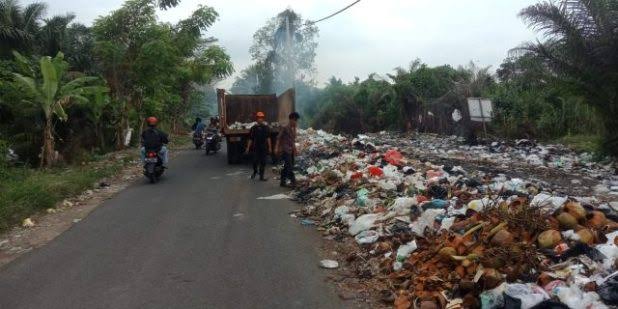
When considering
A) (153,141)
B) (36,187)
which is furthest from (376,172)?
(36,187)

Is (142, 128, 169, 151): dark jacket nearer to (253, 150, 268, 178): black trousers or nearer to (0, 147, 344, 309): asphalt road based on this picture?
(253, 150, 268, 178): black trousers

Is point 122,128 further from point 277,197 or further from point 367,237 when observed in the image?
point 367,237

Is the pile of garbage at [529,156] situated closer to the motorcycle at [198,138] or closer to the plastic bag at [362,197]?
the plastic bag at [362,197]

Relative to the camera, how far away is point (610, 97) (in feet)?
42.6

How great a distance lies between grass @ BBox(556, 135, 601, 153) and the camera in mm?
15938

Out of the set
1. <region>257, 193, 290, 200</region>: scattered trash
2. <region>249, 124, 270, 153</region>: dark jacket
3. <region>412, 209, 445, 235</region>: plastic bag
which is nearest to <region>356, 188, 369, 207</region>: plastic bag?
<region>412, 209, 445, 235</region>: plastic bag

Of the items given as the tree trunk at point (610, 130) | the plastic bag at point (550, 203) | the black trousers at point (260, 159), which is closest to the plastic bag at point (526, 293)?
the plastic bag at point (550, 203)

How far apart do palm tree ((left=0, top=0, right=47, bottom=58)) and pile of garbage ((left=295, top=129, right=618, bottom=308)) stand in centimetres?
1615

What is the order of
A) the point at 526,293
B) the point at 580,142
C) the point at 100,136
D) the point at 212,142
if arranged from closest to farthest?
the point at 526,293
the point at 580,142
the point at 100,136
the point at 212,142

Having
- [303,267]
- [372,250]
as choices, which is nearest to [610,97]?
[372,250]

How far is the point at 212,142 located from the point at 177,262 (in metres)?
13.5

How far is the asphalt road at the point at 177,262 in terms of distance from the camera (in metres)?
4.98

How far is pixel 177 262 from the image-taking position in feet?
19.9

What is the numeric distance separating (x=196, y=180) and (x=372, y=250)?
7.34 m
